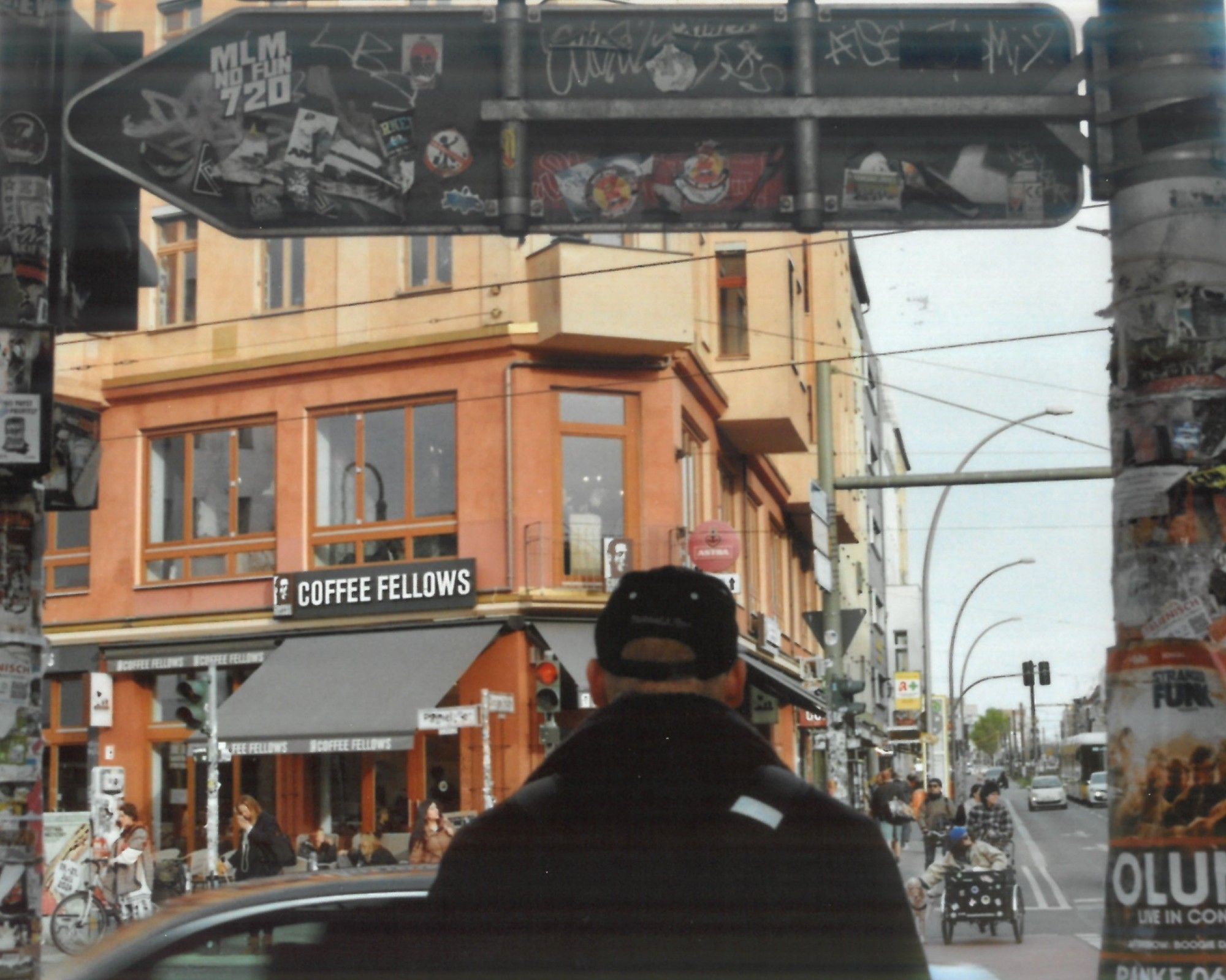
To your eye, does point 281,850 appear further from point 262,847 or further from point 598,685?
point 598,685

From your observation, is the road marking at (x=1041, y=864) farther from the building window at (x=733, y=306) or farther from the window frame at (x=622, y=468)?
the building window at (x=733, y=306)

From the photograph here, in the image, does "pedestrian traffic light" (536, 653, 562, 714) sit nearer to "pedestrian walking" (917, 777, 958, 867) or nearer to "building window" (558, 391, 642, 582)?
"building window" (558, 391, 642, 582)

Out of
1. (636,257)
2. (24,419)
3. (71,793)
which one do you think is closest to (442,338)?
(636,257)

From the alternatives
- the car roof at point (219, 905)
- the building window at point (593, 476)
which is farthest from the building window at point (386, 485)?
the car roof at point (219, 905)

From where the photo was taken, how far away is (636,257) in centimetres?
2284

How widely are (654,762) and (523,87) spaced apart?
2750 millimetres

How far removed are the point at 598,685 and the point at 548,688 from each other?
52.6ft

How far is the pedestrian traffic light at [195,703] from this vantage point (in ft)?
61.1

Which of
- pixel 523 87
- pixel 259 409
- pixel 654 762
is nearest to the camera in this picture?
pixel 654 762

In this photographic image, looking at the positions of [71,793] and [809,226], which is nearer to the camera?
[809,226]

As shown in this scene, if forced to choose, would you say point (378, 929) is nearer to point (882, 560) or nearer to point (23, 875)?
point (23, 875)

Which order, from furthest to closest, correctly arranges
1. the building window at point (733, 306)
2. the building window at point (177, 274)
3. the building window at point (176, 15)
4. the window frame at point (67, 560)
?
the building window at point (733, 306) < the window frame at point (67, 560) < the building window at point (177, 274) < the building window at point (176, 15)

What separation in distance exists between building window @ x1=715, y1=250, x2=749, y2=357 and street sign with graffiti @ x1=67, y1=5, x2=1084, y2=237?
21.8m

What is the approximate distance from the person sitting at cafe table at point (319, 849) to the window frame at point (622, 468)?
421 centimetres
